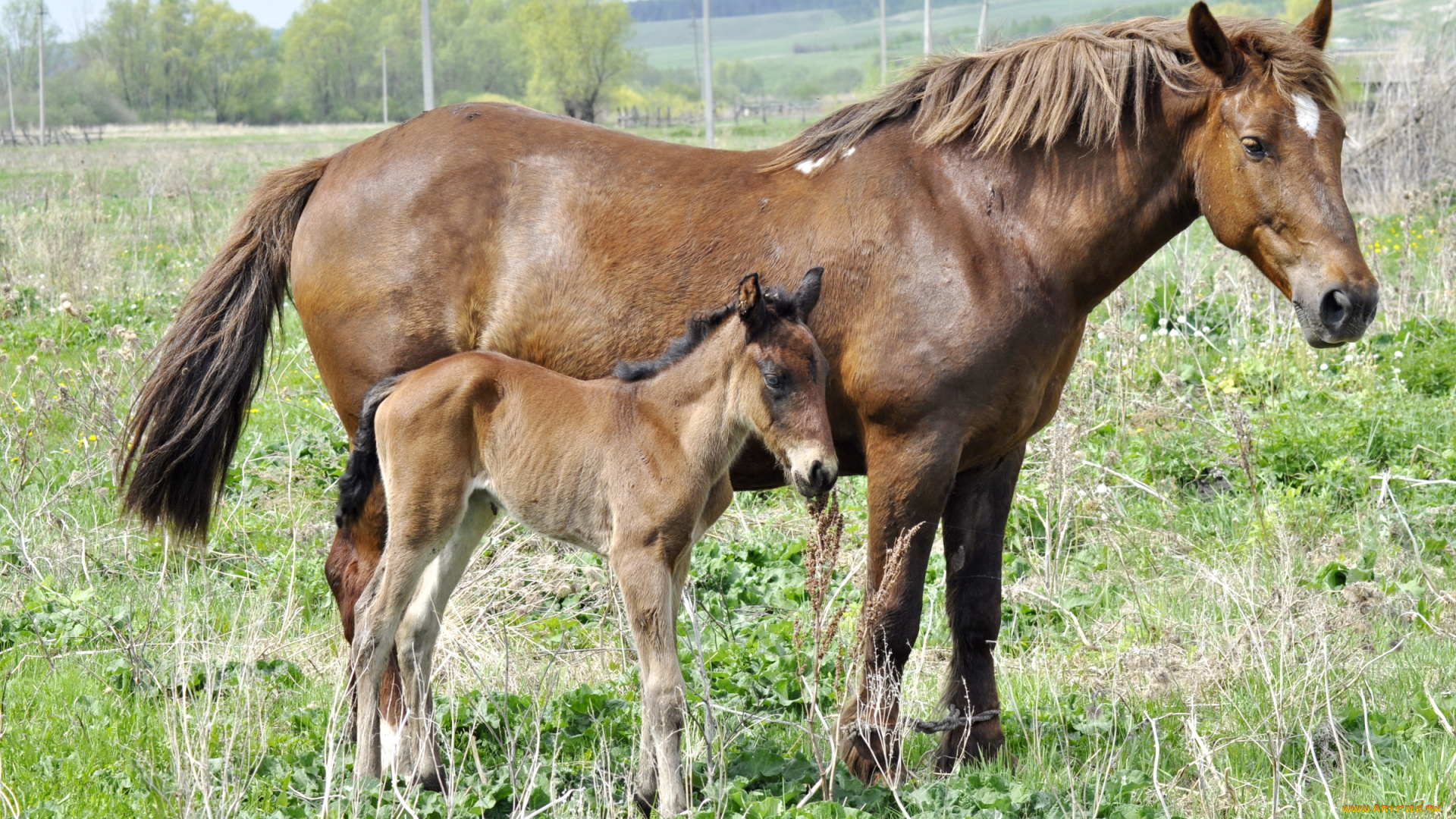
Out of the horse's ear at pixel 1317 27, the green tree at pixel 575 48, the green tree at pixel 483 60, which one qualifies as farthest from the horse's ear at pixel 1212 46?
the green tree at pixel 483 60

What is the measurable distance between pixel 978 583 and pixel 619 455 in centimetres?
147

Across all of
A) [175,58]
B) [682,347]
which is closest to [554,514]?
[682,347]

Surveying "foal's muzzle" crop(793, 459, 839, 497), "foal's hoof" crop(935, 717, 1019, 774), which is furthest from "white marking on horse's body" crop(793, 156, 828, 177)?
"foal's hoof" crop(935, 717, 1019, 774)

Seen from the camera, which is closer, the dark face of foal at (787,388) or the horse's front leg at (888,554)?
the dark face of foal at (787,388)

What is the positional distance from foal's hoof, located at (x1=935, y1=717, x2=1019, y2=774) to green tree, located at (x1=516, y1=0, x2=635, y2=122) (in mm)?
70553

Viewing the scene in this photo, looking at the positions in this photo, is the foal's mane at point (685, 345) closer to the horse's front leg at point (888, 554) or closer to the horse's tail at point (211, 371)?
the horse's front leg at point (888, 554)

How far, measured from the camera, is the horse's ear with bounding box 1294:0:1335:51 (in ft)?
11.8

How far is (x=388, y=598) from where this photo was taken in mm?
3299

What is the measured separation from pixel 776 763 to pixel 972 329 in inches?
57.3

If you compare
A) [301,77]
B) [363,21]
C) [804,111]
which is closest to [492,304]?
[804,111]

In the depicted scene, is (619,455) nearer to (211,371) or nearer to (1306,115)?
(211,371)

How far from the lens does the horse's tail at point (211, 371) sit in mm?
4227

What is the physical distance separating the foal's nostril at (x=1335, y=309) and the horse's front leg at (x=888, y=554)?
110 centimetres

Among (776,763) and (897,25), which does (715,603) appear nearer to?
(776,763)
